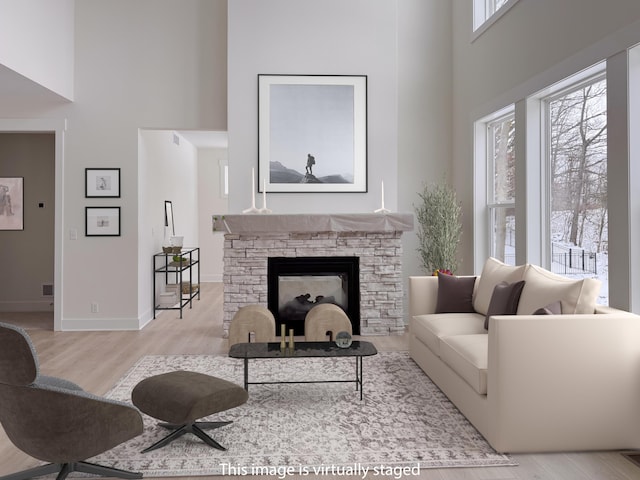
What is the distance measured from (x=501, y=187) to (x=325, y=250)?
1.91 meters

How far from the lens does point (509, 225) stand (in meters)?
5.32

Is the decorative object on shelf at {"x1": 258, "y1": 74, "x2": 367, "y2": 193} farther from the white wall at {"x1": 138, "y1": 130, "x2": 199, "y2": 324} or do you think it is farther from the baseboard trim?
the baseboard trim

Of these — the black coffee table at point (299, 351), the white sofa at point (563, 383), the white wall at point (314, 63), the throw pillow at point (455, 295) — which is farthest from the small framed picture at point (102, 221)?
the white sofa at point (563, 383)

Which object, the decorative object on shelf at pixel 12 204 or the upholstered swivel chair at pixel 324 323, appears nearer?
the upholstered swivel chair at pixel 324 323

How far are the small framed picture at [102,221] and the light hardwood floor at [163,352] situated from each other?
111 centimetres

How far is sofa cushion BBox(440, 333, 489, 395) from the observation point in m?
3.06

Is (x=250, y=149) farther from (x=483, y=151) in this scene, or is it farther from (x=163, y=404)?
(x=163, y=404)

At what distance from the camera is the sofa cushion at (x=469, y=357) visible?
3.06 metres

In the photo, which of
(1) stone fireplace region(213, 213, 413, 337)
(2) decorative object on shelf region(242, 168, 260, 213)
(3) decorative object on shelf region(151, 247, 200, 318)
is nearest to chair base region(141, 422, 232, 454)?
(1) stone fireplace region(213, 213, 413, 337)

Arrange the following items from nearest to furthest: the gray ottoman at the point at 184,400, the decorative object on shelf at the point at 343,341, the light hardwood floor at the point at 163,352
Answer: the light hardwood floor at the point at 163,352
the gray ottoman at the point at 184,400
the decorative object on shelf at the point at 343,341

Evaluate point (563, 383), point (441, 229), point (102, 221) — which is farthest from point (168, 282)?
point (563, 383)

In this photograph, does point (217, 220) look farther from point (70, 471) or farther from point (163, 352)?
point (70, 471)

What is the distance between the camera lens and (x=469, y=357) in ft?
10.7

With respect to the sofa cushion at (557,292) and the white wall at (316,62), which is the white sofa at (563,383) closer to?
the sofa cushion at (557,292)
